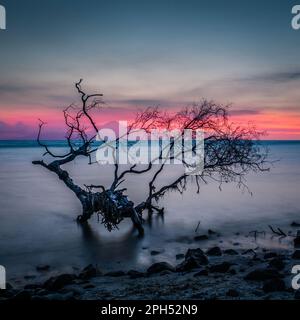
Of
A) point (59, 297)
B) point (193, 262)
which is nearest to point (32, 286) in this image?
point (59, 297)

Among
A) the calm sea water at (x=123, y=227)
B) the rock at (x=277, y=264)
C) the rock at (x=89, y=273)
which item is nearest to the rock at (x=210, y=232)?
the calm sea water at (x=123, y=227)

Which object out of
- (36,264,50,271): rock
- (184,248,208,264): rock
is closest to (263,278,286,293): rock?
(184,248,208,264): rock

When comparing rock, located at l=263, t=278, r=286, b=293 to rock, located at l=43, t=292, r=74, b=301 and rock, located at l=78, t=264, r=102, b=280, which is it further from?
rock, located at l=78, t=264, r=102, b=280

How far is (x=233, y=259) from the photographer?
11.7m

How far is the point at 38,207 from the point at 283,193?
1635cm

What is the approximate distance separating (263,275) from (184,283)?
1.81 meters

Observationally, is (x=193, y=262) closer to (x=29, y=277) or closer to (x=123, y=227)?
(x=29, y=277)

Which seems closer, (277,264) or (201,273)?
(201,273)

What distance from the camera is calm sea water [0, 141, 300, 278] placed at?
13.0 meters

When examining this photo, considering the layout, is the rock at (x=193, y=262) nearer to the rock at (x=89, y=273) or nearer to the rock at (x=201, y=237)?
the rock at (x=89, y=273)

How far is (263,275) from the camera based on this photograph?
9.02 m

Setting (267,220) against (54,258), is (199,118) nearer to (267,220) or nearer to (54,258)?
(267,220)
